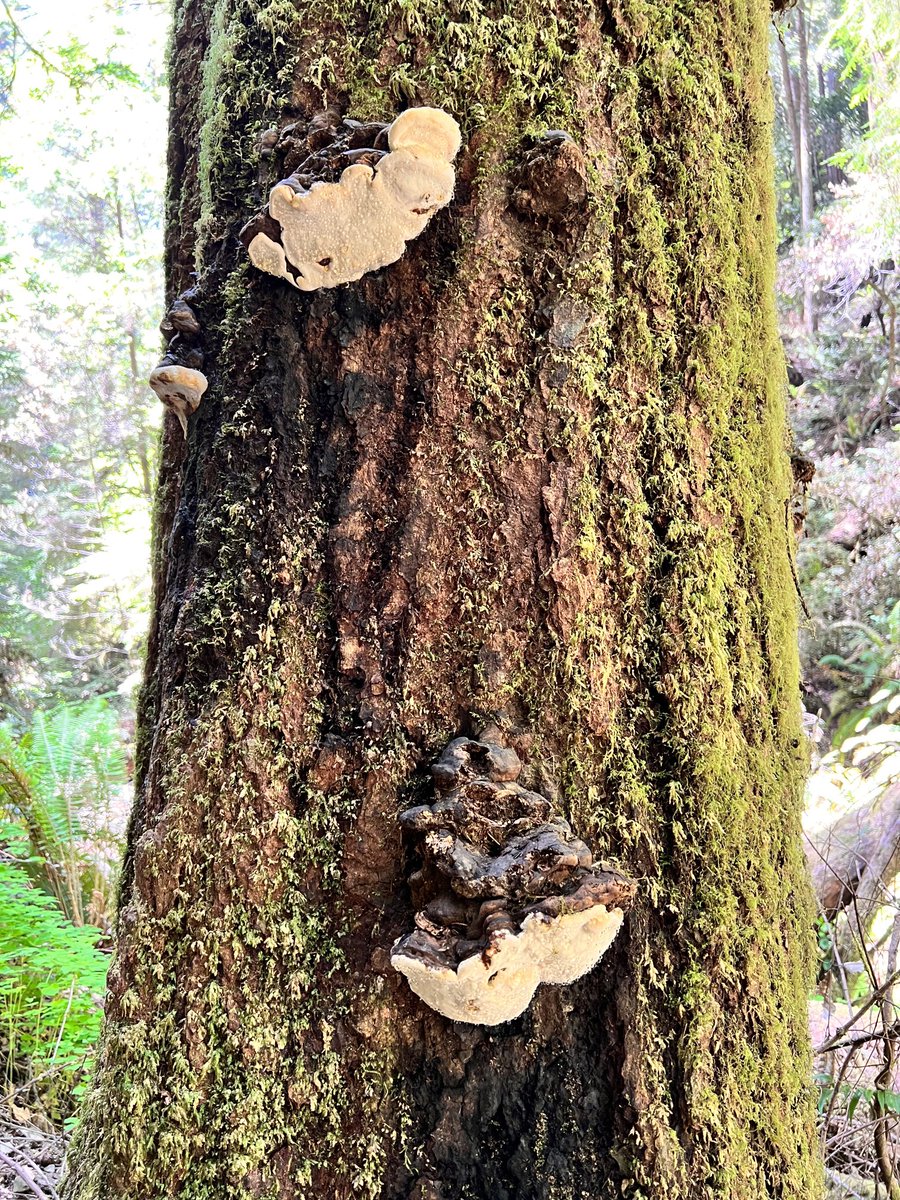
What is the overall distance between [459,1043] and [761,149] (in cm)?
181

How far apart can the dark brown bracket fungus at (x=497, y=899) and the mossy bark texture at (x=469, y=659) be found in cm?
10

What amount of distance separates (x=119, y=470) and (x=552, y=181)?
51.4ft

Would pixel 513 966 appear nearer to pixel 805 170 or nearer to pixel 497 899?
pixel 497 899

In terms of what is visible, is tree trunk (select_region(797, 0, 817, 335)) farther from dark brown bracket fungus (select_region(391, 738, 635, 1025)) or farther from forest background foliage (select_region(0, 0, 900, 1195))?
dark brown bracket fungus (select_region(391, 738, 635, 1025))

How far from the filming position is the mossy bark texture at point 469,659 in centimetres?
118

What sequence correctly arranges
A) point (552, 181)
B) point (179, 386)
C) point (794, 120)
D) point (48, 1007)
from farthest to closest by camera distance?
point (794, 120) → point (48, 1007) → point (179, 386) → point (552, 181)

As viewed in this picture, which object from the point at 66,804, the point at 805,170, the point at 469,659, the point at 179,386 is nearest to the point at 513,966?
the point at 469,659

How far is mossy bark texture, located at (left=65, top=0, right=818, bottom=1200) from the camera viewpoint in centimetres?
118

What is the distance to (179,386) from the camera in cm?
142

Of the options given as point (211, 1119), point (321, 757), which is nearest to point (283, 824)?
point (321, 757)

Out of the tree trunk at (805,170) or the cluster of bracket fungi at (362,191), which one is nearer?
the cluster of bracket fungi at (362,191)

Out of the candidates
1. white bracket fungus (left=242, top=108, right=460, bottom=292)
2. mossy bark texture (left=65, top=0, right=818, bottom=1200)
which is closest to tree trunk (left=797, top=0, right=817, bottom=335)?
mossy bark texture (left=65, top=0, right=818, bottom=1200)

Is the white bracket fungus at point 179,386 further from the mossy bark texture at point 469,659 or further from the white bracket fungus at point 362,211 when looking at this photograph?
the white bracket fungus at point 362,211

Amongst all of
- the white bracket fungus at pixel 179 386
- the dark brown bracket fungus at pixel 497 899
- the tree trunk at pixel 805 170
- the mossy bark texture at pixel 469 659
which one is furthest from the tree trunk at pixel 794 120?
the dark brown bracket fungus at pixel 497 899
